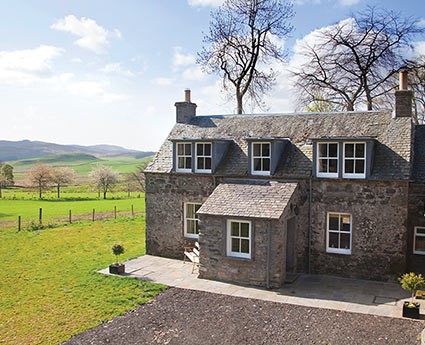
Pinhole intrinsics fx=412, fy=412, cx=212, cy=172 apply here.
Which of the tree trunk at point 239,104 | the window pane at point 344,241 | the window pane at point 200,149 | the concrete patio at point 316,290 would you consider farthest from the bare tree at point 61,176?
the window pane at point 344,241

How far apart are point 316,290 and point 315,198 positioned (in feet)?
12.4

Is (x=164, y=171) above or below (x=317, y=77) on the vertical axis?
below

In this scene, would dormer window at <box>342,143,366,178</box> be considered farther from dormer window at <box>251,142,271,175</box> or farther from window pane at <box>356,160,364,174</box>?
dormer window at <box>251,142,271,175</box>

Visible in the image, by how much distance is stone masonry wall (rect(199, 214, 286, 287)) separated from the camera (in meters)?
15.5

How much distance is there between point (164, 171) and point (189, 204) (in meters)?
2.03

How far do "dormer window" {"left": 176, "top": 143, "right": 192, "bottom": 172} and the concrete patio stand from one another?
4804mm

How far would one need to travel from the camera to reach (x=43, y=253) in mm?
21828

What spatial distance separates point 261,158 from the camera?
18.2 meters

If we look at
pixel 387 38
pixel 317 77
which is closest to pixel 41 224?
pixel 317 77

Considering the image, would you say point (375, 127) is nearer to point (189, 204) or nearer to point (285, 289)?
point (285, 289)

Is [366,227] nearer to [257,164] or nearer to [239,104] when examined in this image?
[257,164]

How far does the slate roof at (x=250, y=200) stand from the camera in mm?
15867

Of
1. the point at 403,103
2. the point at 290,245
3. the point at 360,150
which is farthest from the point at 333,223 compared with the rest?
the point at 403,103

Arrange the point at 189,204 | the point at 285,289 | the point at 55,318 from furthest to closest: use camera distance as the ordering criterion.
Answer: the point at 189,204 < the point at 285,289 < the point at 55,318
